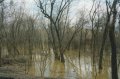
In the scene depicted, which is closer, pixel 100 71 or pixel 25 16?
pixel 100 71

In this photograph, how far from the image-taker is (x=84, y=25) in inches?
2023

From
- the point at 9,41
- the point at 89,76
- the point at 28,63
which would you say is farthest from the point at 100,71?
the point at 9,41

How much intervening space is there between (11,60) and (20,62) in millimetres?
1097

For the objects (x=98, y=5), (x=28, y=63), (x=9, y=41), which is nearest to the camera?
(x=28, y=63)

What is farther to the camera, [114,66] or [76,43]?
[76,43]

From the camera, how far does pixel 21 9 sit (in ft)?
172

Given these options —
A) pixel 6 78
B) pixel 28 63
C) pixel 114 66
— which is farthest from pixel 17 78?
pixel 28 63

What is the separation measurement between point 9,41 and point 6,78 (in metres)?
24.6

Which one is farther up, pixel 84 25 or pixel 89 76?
pixel 84 25

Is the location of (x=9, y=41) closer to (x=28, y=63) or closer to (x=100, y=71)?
(x=28, y=63)

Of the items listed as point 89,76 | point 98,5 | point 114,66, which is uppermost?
point 98,5

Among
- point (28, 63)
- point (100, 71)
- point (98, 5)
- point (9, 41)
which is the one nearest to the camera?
point (100, 71)

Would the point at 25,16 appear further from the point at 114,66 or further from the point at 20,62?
the point at 114,66

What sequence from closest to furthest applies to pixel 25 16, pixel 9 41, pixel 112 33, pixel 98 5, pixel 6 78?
1. pixel 112 33
2. pixel 6 78
3. pixel 98 5
4. pixel 9 41
5. pixel 25 16
